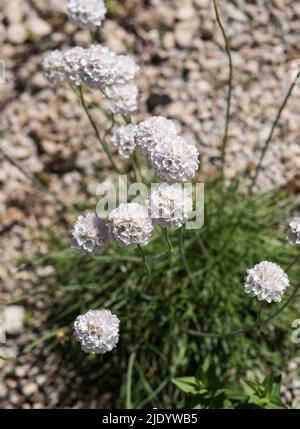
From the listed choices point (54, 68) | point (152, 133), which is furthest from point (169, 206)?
point (54, 68)

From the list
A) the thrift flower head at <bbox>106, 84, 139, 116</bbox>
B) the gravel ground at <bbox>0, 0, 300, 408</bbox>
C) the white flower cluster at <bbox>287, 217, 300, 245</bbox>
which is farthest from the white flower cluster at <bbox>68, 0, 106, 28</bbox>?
the gravel ground at <bbox>0, 0, 300, 408</bbox>

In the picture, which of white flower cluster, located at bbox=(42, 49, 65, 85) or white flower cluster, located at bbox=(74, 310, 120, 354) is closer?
white flower cluster, located at bbox=(74, 310, 120, 354)

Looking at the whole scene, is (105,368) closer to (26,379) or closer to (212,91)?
(26,379)

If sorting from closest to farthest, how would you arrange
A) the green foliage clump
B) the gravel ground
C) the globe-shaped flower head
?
the globe-shaped flower head → the green foliage clump → the gravel ground

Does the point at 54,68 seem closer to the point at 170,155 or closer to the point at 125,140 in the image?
the point at 125,140

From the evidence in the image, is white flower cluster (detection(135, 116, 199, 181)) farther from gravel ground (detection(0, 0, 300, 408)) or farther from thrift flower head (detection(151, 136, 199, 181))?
gravel ground (detection(0, 0, 300, 408))
